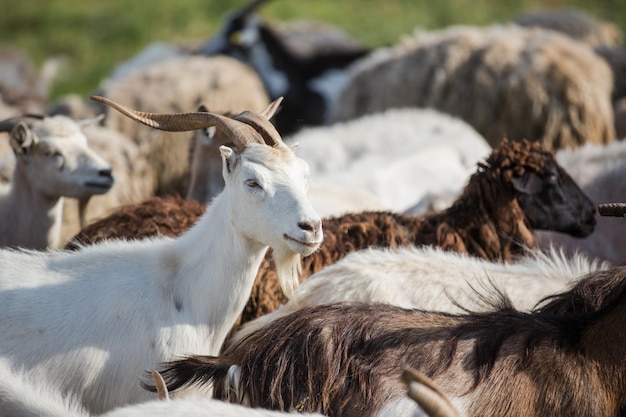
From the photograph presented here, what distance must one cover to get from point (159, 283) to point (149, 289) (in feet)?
0.17

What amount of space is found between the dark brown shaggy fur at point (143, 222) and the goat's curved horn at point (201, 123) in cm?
104

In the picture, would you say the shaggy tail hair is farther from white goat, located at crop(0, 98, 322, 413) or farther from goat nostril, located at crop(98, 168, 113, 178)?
goat nostril, located at crop(98, 168, 113, 178)

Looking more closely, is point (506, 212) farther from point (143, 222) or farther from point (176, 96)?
point (176, 96)

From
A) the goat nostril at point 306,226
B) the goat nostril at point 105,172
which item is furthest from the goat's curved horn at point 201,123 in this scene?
the goat nostril at point 105,172

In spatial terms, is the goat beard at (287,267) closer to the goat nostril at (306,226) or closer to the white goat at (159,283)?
the white goat at (159,283)

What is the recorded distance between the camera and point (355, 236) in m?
5.31

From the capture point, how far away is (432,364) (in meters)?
3.37

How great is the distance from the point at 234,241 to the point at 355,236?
4.60 ft

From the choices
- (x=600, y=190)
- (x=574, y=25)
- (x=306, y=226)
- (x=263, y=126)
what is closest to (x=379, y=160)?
(x=600, y=190)

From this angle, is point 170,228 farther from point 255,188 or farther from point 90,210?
point 90,210

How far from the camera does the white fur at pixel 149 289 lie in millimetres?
3842

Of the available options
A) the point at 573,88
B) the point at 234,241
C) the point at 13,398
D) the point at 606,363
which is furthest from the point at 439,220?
the point at 573,88

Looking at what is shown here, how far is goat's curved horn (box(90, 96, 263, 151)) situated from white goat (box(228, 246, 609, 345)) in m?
0.73

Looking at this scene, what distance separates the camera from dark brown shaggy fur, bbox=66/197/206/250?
205 inches
